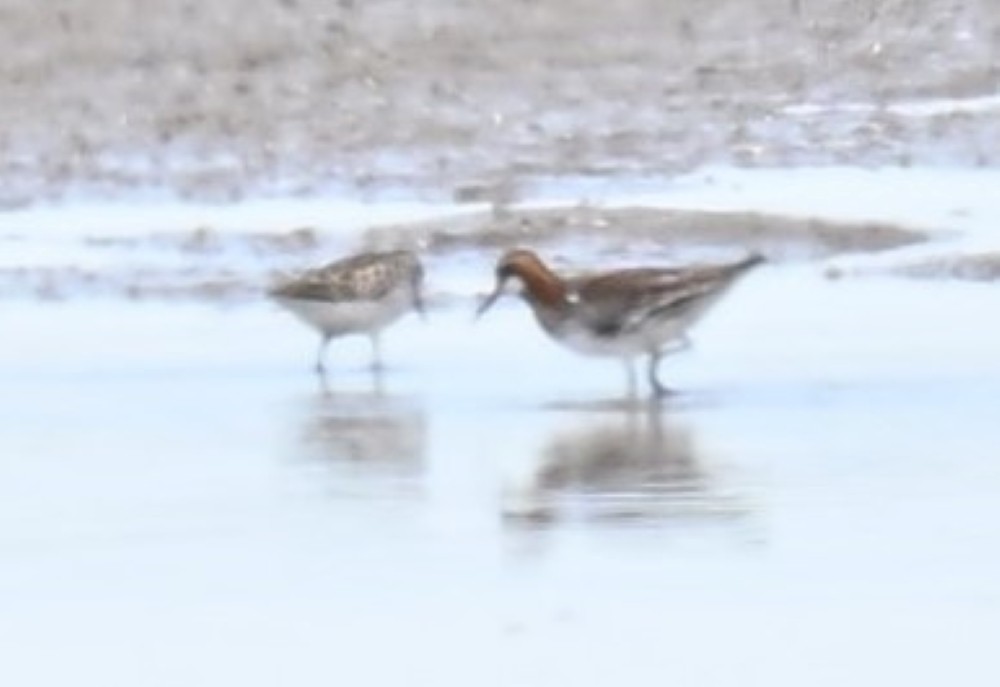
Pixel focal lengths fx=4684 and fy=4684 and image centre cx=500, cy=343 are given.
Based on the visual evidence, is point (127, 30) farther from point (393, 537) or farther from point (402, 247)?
point (393, 537)

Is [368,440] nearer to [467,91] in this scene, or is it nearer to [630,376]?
[630,376]

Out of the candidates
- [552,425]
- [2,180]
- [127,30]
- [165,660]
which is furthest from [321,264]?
[165,660]

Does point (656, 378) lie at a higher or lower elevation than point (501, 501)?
higher

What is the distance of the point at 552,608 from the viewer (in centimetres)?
1055

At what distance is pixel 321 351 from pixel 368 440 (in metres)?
2.34

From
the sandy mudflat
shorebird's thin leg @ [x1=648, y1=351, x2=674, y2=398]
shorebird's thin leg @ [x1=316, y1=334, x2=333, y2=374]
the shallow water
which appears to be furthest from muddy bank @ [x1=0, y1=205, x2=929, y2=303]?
shorebird's thin leg @ [x1=648, y1=351, x2=674, y2=398]

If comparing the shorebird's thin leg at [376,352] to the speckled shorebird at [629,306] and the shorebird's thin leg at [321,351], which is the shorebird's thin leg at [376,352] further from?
the speckled shorebird at [629,306]

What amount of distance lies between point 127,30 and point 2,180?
12.0 feet

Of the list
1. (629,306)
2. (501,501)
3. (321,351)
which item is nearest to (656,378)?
(629,306)

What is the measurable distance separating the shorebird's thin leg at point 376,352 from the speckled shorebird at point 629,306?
556 mm

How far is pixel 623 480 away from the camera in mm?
12477

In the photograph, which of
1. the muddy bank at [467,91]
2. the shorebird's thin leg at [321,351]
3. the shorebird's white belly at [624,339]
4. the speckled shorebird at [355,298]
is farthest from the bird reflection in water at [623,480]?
the muddy bank at [467,91]

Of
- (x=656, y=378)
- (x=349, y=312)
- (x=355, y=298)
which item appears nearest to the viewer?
(x=656, y=378)

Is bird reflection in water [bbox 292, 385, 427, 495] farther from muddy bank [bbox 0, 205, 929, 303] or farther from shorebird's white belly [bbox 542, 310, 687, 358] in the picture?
muddy bank [bbox 0, 205, 929, 303]
